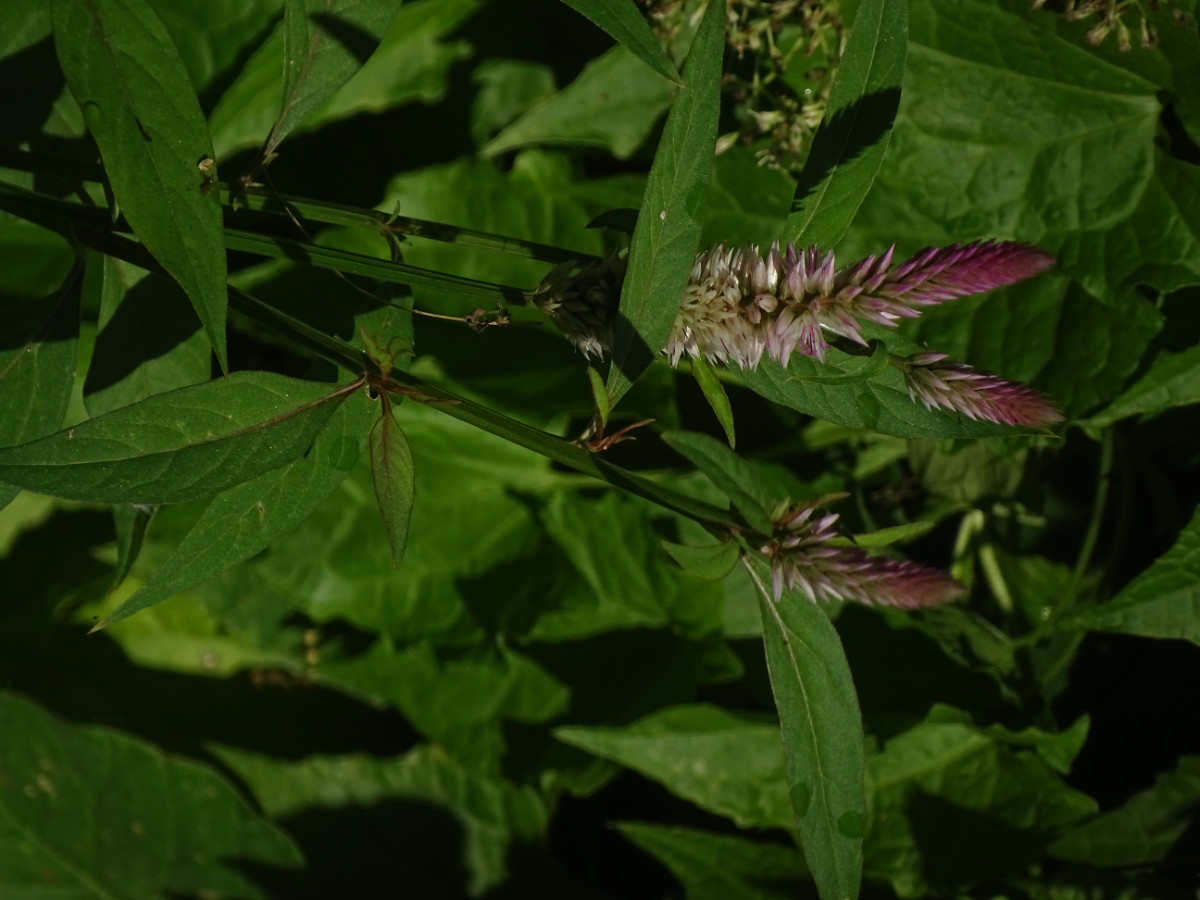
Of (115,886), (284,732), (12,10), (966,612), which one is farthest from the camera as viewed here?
(284,732)

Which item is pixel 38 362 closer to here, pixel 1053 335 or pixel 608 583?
pixel 608 583

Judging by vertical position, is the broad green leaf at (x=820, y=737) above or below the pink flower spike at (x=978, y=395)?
below

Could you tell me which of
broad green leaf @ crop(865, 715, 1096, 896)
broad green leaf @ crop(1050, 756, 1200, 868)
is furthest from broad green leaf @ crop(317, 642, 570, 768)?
broad green leaf @ crop(1050, 756, 1200, 868)

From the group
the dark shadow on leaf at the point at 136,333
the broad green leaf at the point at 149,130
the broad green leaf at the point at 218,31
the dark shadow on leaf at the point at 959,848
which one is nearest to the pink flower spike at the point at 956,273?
the broad green leaf at the point at 149,130

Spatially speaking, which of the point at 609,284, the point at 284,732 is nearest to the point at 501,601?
the point at 284,732

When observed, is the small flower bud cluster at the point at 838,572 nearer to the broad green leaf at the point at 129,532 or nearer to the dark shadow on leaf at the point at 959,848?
the broad green leaf at the point at 129,532

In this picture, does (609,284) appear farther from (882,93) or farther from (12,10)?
(12,10)
